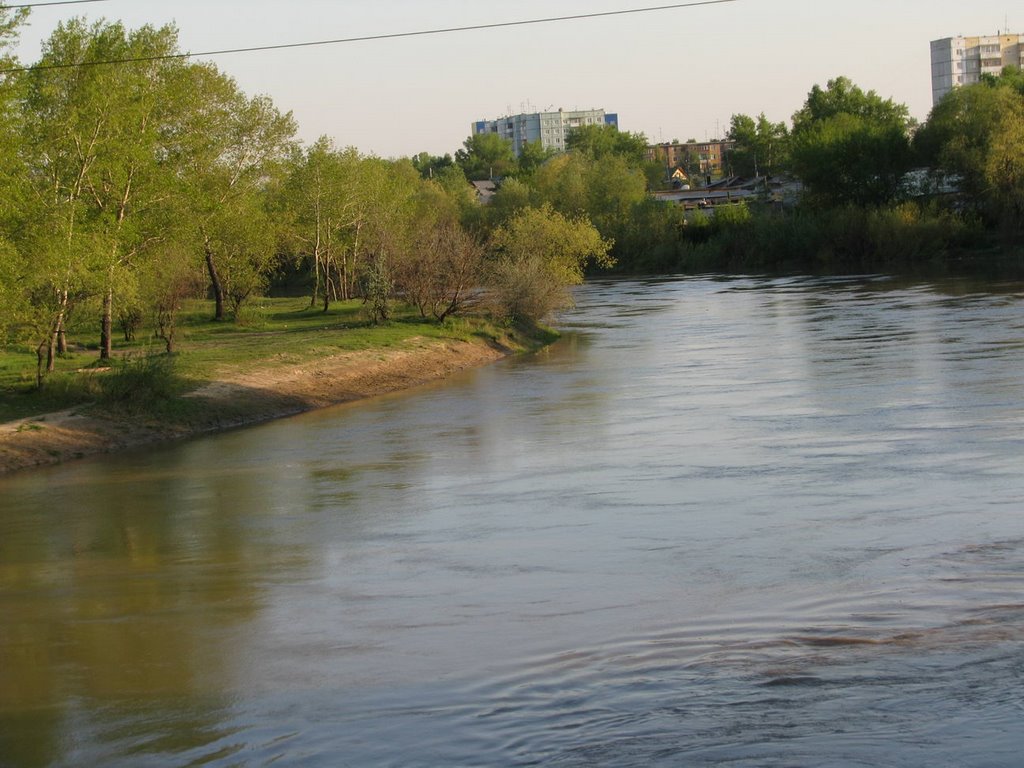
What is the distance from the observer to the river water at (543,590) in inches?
348

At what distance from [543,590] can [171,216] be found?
26519 mm

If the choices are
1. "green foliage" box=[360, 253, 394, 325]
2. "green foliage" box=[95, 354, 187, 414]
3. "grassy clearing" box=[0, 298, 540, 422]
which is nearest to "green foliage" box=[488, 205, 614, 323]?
"grassy clearing" box=[0, 298, 540, 422]

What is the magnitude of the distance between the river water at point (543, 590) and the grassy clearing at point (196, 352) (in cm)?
238

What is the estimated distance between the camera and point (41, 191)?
3073 cm

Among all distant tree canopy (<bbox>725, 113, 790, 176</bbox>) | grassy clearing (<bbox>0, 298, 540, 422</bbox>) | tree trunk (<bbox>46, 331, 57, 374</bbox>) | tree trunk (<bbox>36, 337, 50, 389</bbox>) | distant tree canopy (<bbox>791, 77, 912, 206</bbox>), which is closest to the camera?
grassy clearing (<bbox>0, 298, 540, 422</bbox>)

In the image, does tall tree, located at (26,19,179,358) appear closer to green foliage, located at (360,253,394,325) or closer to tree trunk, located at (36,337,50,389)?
tree trunk, located at (36,337,50,389)

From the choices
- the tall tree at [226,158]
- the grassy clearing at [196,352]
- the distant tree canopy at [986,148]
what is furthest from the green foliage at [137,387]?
the distant tree canopy at [986,148]

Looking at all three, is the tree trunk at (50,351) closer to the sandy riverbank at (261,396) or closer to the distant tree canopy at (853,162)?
the sandy riverbank at (261,396)

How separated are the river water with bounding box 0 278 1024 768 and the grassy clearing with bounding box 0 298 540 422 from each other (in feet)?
7.82

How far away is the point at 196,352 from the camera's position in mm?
35844

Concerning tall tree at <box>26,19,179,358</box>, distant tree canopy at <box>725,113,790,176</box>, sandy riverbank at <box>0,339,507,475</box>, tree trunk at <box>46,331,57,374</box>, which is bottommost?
sandy riverbank at <box>0,339,507,475</box>

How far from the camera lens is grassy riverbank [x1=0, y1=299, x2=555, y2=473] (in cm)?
2600

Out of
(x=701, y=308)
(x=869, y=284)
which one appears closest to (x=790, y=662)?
(x=701, y=308)

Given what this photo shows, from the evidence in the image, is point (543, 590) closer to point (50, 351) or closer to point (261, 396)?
point (261, 396)
